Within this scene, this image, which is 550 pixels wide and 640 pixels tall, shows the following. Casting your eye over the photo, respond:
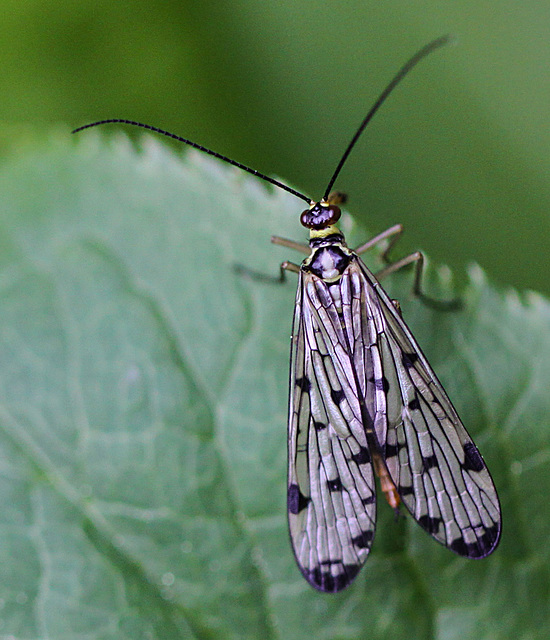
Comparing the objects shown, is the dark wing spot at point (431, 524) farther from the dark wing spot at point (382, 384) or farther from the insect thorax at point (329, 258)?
the insect thorax at point (329, 258)

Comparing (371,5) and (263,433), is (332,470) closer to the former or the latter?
(263,433)

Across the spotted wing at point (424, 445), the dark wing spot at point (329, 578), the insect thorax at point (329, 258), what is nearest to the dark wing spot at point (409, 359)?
the spotted wing at point (424, 445)

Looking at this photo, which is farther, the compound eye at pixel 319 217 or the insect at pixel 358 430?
the compound eye at pixel 319 217

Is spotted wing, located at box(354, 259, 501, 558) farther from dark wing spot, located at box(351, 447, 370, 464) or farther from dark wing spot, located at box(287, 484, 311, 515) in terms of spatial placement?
dark wing spot, located at box(287, 484, 311, 515)

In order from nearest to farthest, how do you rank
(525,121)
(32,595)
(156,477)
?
(32,595)
(156,477)
(525,121)

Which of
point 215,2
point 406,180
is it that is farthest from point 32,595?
point 215,2
